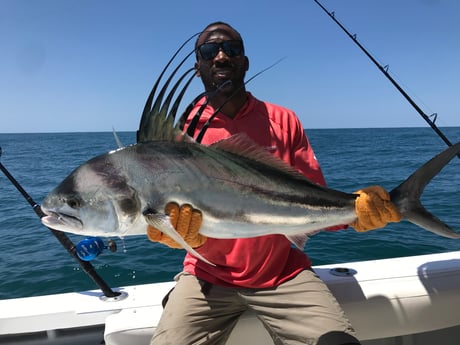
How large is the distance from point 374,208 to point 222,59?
171 cm

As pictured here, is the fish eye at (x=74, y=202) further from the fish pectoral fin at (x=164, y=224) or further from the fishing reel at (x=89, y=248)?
the fishing reel at (x=89, y=248)

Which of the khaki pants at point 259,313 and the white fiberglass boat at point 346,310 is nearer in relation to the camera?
the khaki pants at point 259,313

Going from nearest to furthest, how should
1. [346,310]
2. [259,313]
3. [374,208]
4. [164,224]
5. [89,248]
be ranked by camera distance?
[164,224], [374,208], [259,313], [346,310], [89,248]

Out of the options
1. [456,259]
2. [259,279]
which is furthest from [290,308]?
[456,259]

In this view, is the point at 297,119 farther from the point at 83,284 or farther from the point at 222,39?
the point at 83,284

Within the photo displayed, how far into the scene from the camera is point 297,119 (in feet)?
10.7

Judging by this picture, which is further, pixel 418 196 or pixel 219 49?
pixel 219 49

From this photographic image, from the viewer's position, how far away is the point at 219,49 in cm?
311

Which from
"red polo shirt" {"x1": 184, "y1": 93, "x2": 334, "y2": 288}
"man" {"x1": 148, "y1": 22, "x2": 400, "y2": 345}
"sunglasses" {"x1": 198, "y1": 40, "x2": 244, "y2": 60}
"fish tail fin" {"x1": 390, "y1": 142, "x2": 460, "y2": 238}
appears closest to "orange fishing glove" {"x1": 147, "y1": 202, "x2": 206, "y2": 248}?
"man" {"x1": 148, "y1": 22, "x2": 400, "y2": 345}

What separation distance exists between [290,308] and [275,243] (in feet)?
1.57

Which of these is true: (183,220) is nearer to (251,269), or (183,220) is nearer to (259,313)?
(251,269)

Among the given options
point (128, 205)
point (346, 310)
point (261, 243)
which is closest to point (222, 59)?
point (261, 243)

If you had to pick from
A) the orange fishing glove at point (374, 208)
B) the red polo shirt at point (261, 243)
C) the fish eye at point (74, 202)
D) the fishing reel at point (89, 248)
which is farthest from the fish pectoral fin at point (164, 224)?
the fishing reel at point (89, 248)

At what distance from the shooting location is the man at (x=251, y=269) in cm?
248
